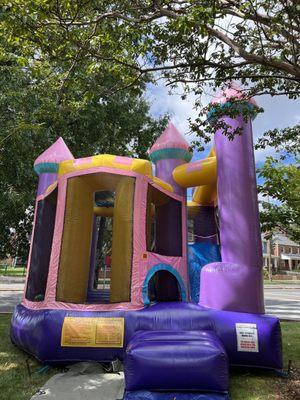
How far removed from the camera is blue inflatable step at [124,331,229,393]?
170 inches

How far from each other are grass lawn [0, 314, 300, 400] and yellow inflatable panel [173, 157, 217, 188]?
3.64 metres

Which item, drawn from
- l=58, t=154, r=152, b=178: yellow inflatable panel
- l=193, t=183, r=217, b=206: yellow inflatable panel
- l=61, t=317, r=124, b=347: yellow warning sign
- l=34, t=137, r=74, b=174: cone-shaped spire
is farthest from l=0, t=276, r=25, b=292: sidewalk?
l=61, t=317, r=124, b=347: yellow warning sign

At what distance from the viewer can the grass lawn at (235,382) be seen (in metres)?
4.77

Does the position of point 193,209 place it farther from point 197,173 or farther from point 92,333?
point 92,333

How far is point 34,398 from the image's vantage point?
4582 millimetres

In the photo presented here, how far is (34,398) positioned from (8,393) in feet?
1.38

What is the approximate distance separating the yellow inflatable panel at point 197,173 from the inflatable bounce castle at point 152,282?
22mm

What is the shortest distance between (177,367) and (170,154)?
5.23 m

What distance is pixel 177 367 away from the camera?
4352mm

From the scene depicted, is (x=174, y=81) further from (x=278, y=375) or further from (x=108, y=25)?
(x=278, y=375)

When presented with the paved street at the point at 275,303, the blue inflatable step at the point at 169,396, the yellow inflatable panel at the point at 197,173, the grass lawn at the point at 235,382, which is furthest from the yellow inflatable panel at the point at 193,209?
the blue inflatable step at the point at 169,396

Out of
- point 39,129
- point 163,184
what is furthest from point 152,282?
point 39,129

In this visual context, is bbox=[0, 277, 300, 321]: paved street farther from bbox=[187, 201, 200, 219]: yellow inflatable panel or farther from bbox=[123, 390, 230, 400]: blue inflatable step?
bbox=[123, 390, 230, 400]: blue inflatable step

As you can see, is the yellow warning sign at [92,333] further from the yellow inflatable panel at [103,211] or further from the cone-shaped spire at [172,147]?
the yellow inflatable panel at [103,211]
